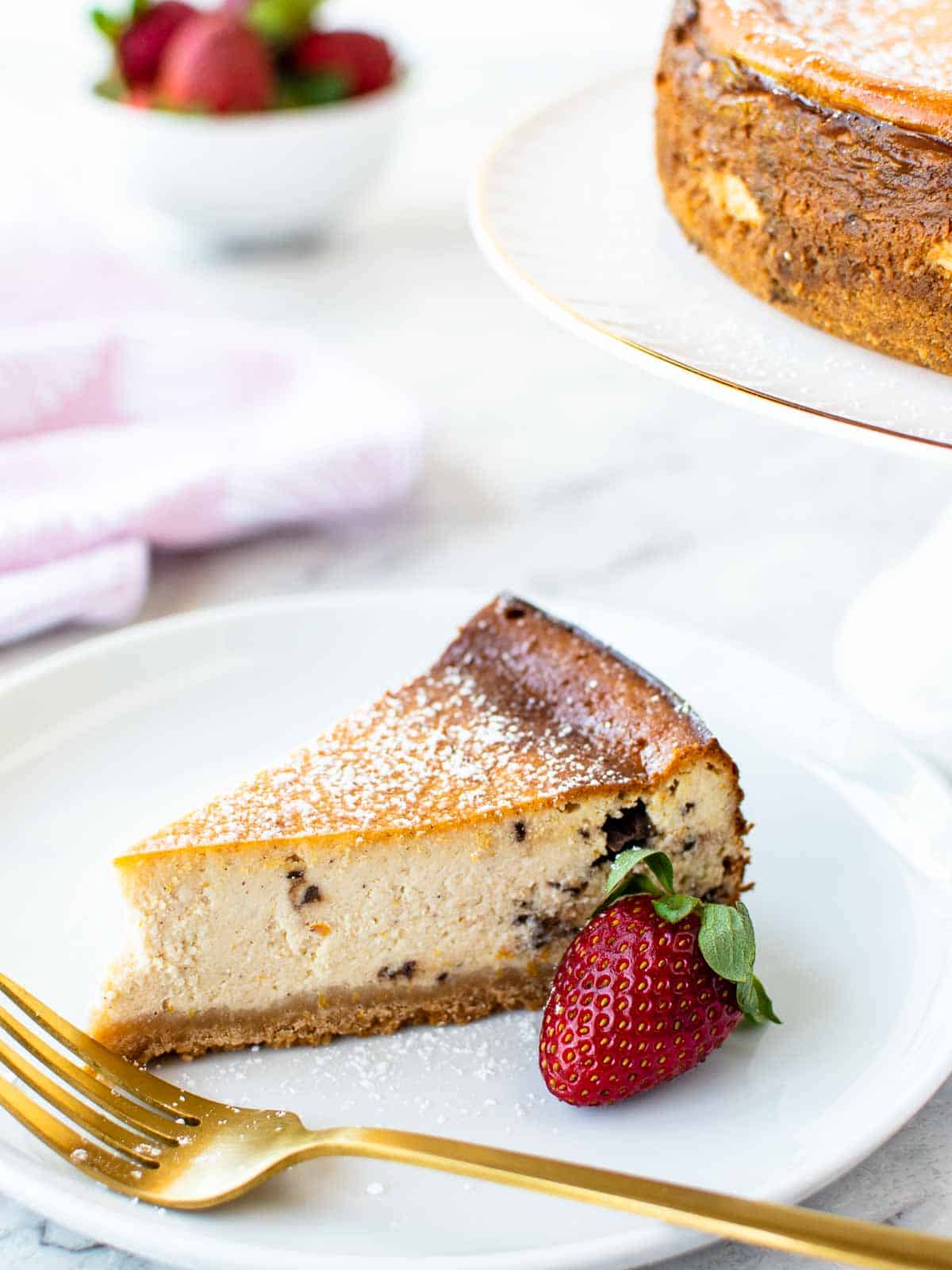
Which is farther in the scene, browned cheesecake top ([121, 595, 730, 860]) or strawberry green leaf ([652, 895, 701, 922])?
browned cheesecake top ([121, 595, 730, 860])

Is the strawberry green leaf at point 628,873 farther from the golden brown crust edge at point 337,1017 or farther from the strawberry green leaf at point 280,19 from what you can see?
the strawberry green leaf at point 280,19

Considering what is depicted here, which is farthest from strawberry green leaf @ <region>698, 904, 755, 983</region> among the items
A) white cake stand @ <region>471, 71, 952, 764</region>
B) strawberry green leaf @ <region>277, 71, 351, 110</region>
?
strawberry green leaf @ <region>277, 71, 351, 110</region>

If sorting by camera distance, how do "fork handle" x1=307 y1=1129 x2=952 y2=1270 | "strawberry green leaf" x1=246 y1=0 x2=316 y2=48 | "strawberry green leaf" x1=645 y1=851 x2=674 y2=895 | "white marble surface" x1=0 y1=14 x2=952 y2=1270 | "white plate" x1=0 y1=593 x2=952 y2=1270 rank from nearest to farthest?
"fork handle" x1=307 y1=1129 x2=952 y2=1270 < "white plate" x1=0 y1=593 x2=952 y2=1270 < "strawberry green leaf" x1=645 y1=851 x2=674 y2=895 < "white marble surface" x1=0 y1=14 x2=952 y2=1270 < "strawberry green leaf" x1=246 y1=0 x2=316 y2=48

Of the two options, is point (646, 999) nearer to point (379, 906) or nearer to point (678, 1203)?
point (678, 1203)

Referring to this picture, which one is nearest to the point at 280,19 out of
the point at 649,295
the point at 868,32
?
the point at 868,32

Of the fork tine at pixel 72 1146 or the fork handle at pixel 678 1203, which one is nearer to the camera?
the fork handle at pixel 678 1203

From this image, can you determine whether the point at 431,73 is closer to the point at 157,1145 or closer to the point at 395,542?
the point at 395,542

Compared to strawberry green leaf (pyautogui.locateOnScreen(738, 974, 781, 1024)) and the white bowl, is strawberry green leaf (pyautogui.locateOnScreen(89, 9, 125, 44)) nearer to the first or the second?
the white bowl

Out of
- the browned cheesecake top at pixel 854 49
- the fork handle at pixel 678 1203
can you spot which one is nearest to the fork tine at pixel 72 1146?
the fork handle at pixel 678 1203
